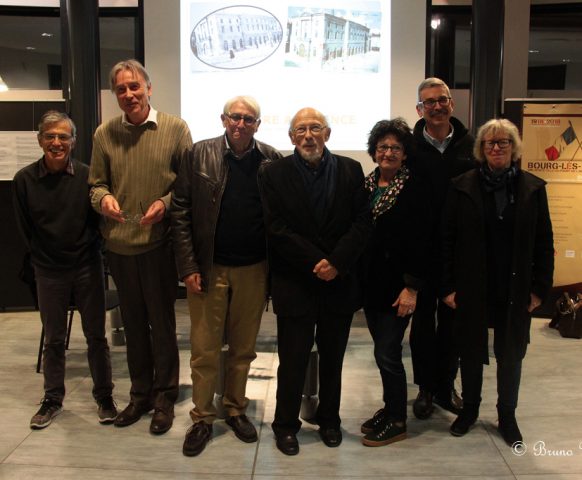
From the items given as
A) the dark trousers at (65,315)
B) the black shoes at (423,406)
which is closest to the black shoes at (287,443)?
the black shoes at (423,406)

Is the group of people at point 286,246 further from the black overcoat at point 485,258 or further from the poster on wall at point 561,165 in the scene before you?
the poster on wall at point 561,165

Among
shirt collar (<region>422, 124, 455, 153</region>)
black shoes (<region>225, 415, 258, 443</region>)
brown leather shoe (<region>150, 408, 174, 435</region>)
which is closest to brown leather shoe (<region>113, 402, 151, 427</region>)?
brown leather shoe (<region>150, 408, 174, 435</region>)

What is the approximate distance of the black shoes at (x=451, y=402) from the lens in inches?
121

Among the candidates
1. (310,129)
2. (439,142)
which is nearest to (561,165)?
(439,142)

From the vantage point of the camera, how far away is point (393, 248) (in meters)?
2.57

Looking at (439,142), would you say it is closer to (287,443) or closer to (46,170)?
(287,443)

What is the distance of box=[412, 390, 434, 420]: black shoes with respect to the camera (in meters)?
3.02

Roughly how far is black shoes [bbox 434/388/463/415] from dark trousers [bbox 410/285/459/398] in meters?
0.02

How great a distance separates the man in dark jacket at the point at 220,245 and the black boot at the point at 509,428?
1.19 meters

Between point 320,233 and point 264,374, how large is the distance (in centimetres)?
155

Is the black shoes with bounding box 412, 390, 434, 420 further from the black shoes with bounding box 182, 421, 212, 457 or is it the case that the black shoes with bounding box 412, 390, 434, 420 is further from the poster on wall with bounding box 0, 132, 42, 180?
the poster on wall with bounding box 0, 132, 42, 180

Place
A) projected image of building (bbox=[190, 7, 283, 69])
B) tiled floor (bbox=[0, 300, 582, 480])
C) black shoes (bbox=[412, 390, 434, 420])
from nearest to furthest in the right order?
tiled floor (bbox=[0, 300, 582, 480])
black shoes (bbox=[412, 390, 434, 420])
projected image of building (bbox=[190, 7, 283, 69])

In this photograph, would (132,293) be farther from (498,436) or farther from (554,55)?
(554,55)

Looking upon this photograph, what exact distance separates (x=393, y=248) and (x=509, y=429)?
1.05 metres
